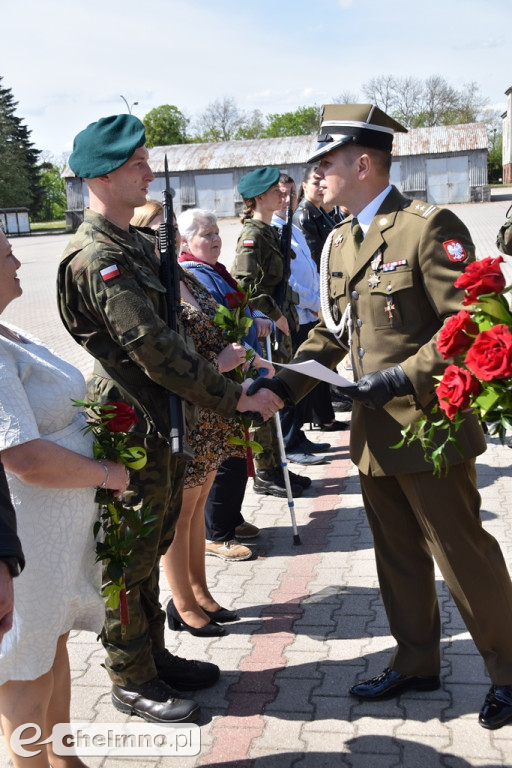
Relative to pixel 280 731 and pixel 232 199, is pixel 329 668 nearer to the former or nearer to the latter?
pixel 280 731

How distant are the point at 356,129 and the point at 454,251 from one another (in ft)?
2.09

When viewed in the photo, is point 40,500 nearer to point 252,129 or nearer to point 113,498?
point 113,498

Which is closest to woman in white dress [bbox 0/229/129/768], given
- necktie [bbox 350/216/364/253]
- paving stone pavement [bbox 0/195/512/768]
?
paving stone pavement [bbox 0/195/512/768]

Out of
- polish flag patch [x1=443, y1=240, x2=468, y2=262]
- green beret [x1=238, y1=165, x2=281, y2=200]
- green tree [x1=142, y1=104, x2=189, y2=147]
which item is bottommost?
polish flag patch [x1=443, y1=240, x2=468, y2=262]

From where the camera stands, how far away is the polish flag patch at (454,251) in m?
3.02

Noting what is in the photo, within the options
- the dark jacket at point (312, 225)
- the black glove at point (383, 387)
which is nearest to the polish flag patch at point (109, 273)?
the black glove at point (383, 387)

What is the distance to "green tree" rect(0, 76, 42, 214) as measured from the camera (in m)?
66.6

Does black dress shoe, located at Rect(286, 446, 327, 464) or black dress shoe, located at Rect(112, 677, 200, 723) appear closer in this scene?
black dress shoe, located at Rect(112, 677, 200, 723)

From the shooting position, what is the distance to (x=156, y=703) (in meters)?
3.51

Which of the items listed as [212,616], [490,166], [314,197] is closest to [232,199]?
[490,166]

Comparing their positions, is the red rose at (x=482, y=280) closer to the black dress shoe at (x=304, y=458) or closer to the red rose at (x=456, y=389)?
the red rose at (x=456, y=389)

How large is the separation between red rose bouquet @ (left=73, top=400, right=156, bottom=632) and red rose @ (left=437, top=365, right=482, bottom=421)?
115 cm

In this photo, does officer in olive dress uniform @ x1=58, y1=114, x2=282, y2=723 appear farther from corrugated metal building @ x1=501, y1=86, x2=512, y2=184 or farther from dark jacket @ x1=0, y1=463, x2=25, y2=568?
corrugated metal building @ x1=501, y1=86, x2=512, y2=184

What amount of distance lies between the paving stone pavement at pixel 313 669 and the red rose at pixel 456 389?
1.56 m
